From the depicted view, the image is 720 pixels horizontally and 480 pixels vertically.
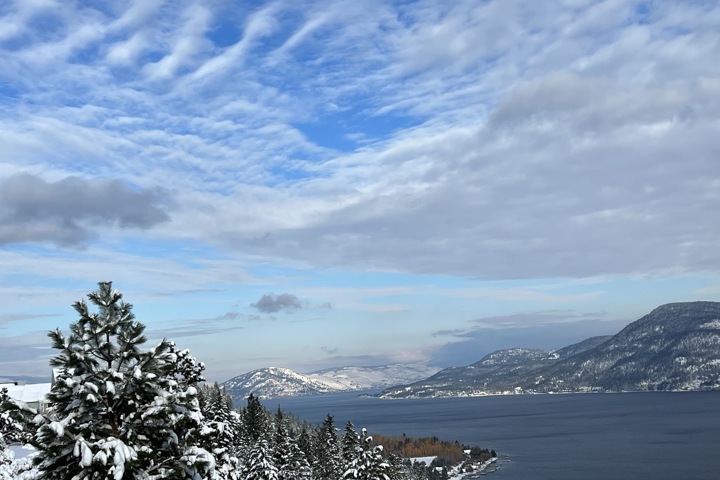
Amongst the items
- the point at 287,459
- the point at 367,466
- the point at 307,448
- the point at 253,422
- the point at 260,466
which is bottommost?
the point at 307,448

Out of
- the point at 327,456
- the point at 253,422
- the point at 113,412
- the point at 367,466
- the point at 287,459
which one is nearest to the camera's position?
the point at 113,412

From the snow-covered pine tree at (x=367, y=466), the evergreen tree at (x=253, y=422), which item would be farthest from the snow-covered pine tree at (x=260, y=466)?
the evergreen tree at (x=253, y=422)

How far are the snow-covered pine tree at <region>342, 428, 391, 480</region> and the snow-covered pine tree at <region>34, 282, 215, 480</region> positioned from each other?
1514 inches

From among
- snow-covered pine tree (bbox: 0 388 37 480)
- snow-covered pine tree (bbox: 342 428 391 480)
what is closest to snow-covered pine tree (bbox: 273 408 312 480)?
snow-covered pine tree (bbox: 342 428 391 480)

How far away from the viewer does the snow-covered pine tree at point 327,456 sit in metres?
90.8

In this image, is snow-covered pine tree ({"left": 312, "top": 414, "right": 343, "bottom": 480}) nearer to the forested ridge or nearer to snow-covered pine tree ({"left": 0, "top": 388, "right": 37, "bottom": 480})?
snow-covered pine tree ({"left": 0, "top": 388, "right": 37, "bottom": 480})

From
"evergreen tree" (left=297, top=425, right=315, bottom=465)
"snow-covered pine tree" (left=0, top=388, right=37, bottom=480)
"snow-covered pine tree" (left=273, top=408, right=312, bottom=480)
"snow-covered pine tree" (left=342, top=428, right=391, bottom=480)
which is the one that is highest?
"snow-covered pine tree" (left=0, top=388, right=37, bottom=480)

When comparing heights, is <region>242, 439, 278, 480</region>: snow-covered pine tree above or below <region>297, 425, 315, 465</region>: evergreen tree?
above

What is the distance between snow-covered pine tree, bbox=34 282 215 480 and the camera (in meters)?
14.2

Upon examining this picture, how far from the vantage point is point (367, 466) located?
51.5 meters

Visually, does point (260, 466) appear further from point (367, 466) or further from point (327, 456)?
point (327, 456)

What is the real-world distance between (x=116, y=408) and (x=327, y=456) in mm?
83910

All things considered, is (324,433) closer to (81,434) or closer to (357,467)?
(357,467)

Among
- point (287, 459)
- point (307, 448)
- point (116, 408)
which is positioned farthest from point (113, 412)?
point (307, 448)
